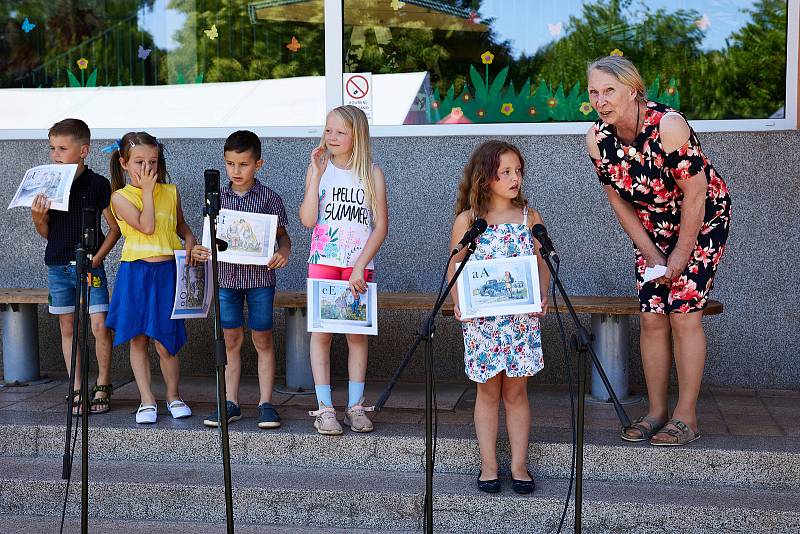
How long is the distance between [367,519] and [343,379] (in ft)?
6.87

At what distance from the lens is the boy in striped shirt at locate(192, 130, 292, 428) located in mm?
5312

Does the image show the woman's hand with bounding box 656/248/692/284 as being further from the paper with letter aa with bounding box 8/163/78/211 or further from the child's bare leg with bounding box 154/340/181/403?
the paper with letter aa with bounding box 8/163/78/211

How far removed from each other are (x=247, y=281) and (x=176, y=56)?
100 inches

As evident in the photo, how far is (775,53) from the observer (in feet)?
20.4

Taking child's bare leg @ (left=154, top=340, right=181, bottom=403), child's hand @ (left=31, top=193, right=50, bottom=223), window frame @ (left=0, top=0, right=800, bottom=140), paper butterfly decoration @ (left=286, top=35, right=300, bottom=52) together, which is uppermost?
paper butterfly decoration @ (left=286, top=35, right=300, bottom=52)

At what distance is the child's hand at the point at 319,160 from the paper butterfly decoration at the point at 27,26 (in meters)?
3.38

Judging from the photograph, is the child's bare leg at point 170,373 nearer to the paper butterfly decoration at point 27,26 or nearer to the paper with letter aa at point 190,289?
the paper with letter aa at point 190,289

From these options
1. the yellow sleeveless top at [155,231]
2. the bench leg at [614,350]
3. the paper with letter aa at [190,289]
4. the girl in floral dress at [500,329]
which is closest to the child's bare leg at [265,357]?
the paper with letter aa at [190,289]

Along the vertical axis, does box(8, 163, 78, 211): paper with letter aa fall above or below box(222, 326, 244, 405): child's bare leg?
above

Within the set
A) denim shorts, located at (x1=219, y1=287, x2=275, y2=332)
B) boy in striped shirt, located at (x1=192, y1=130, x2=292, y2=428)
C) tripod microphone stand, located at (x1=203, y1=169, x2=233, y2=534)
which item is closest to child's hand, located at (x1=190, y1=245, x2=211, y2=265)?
boy in striped shirt, located at (x1=192, y1=130, x2=292, y2=428)

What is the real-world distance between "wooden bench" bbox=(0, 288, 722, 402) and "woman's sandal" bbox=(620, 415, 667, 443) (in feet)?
2.34

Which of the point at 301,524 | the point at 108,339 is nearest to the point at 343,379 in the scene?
the point at 108,339

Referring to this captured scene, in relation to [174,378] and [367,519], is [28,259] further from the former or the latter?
[367,519]

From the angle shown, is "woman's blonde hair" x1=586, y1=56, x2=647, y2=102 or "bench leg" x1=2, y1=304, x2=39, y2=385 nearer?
"woman's blonde hair" x1=586, y1=56, x2=647, y2=102
